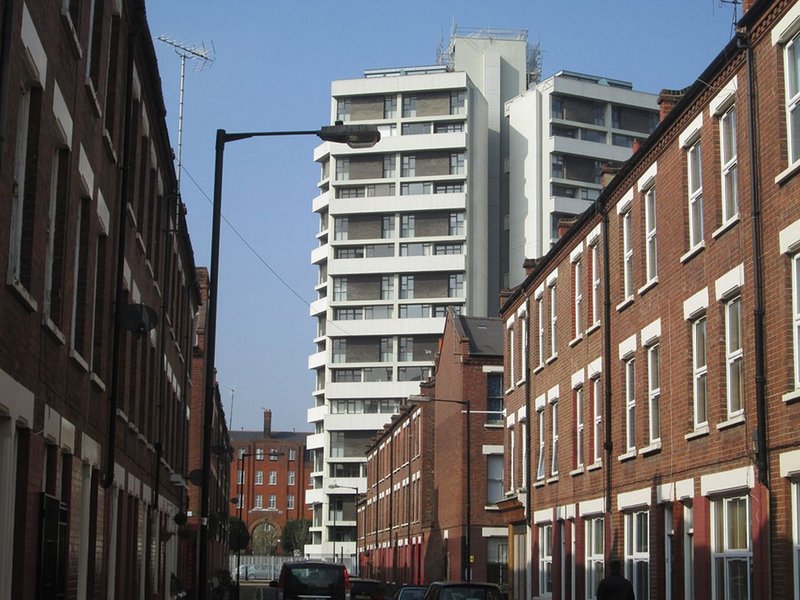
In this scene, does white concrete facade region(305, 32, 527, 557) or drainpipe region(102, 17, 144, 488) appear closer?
drainpipe region(102, 17, 144, 488)

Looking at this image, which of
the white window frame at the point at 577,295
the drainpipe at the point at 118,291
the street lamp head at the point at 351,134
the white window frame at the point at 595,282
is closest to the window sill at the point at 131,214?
the drainpipe at the point at 118,291

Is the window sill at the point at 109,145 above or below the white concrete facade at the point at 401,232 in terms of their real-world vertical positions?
below

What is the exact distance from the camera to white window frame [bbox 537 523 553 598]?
33856mm

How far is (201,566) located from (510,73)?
315 feet

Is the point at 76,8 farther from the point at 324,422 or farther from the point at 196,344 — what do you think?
the point at 324,422

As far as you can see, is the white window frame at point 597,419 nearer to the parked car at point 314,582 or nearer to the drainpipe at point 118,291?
the parked car at point 314,582

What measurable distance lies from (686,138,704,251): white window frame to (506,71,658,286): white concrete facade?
76.1 meters

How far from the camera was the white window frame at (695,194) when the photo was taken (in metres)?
21.5

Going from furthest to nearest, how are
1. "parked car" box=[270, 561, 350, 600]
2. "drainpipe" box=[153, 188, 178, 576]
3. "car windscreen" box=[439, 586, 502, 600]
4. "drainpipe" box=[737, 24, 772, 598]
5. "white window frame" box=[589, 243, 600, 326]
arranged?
1. "white window frame" box=[589, 243, 600, 326]
2. "drainpipe" box=[153, 188, 178, 576]
3. "parked car" box=[270, 561, 350, 600]
4. "car windscreen" box=[439, 586, 502, 600]
5. "drainpipe" box=[737, 24, 772, 598]

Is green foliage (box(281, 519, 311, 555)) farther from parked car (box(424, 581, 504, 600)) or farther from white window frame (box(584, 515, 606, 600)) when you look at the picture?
parked car (box(424, 581, 504, 600))

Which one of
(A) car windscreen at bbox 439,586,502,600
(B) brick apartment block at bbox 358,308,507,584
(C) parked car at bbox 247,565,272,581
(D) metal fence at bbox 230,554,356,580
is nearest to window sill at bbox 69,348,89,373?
(A) car windscreen at bbox 439,586,502,600

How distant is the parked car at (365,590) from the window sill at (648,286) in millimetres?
18917

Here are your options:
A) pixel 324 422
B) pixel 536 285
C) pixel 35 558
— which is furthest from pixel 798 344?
pixel 324 422

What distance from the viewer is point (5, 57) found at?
10289 mm
